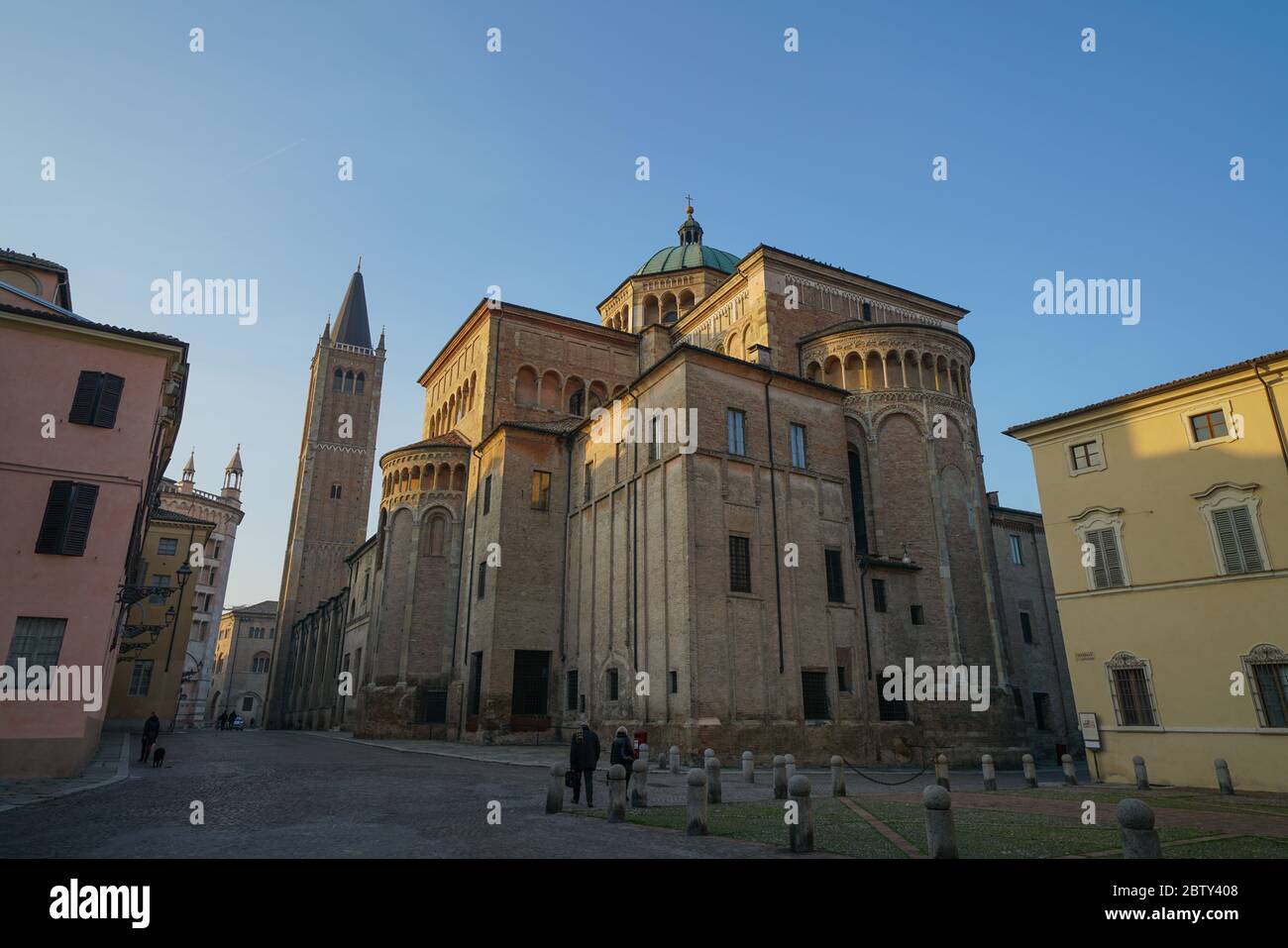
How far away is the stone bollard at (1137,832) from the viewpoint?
6.89 meters

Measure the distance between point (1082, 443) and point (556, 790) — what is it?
18675 millimetres

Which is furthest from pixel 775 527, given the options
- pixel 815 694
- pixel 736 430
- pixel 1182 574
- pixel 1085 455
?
pixel 1182 574

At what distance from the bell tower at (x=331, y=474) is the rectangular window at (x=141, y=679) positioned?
20.9 meters

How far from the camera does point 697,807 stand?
980 centimetres

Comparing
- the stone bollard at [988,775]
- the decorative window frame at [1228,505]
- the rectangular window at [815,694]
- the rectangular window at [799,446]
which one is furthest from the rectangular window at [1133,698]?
the rectangular window at [799,446]

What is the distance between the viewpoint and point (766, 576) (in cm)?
2558

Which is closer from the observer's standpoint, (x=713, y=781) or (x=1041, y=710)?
(x=713, y=781)

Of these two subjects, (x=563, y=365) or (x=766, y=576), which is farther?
(x=563, y=365)

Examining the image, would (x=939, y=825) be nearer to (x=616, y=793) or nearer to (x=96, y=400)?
(x=616, y=793)

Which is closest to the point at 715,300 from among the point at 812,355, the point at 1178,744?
the point at 812,355
